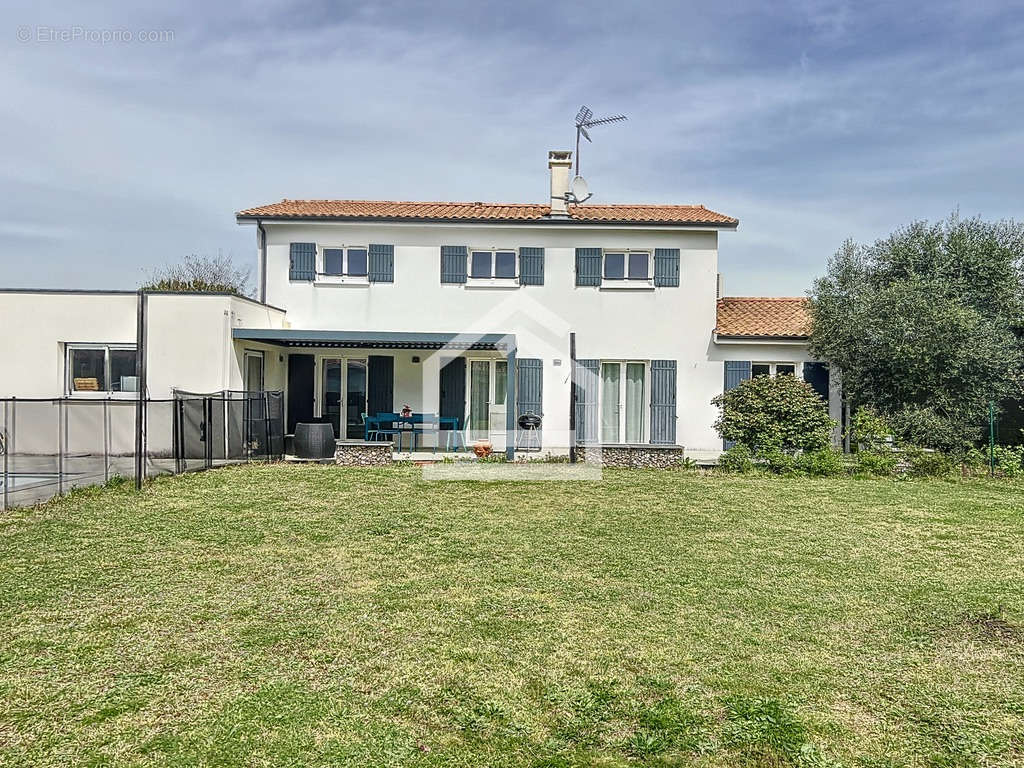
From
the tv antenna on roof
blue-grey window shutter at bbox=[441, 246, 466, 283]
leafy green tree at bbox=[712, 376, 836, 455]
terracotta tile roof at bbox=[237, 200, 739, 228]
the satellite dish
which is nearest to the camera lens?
leafy green tree at bbox=[712, 376, 836, 455]

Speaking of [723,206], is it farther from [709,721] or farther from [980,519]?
[709,721]

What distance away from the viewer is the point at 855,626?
18.1 feet

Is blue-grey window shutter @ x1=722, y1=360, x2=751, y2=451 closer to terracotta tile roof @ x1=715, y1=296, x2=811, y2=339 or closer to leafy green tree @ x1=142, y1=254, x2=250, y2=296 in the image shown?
terracotta tile roof @ x1=715, y1=296, x2=811, y2=339

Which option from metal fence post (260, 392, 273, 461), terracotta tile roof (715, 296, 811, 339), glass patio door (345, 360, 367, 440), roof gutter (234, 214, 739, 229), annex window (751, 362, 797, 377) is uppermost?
roof gutter (234, 214, 739, 229)

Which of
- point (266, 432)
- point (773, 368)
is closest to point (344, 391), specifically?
point (266, 432)

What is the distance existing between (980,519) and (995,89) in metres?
11.3

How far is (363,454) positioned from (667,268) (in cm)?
846

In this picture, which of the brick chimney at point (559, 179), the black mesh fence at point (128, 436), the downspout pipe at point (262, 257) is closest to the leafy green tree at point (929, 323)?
the brick chimney at point (559, 179)

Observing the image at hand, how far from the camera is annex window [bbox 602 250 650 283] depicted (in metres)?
18.1

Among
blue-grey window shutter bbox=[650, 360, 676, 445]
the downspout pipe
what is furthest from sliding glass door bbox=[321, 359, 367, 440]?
blue-grey window shutter bbox=[650, 360, 676, 445]

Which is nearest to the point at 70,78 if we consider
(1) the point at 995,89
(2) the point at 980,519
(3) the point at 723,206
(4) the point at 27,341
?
(4) the point at 27,341

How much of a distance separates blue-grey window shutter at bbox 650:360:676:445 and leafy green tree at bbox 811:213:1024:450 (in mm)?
3351

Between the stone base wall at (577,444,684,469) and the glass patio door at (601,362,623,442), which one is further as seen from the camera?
→ the glass patio door at (601,362,623,442)

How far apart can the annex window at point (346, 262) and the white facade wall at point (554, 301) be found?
29cm
